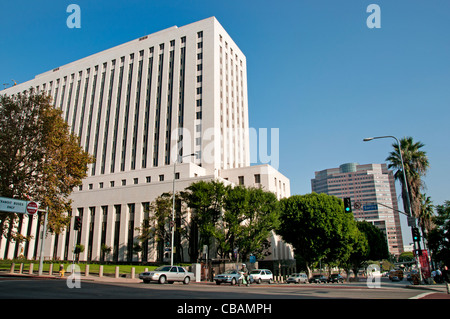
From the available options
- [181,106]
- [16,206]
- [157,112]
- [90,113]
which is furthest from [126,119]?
[16,206]

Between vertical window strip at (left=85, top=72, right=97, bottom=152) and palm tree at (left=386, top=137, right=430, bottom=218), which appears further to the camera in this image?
vertical window strip at (left=85, top=72, right=97, bottom=152)

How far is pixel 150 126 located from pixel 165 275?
49.0m

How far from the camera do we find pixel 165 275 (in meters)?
26.8

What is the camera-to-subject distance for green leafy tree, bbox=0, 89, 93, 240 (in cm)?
3391

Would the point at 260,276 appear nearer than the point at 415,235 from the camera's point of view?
No

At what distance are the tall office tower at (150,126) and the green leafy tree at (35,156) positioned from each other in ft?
70.5

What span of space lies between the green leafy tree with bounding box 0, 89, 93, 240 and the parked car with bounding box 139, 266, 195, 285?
48.6 feet

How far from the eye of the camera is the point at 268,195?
47688 millimetres

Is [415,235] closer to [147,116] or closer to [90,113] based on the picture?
[147,116]

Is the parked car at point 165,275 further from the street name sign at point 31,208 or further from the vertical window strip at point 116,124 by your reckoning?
the vertical window strip at point 116,124

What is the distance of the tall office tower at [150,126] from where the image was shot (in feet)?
195

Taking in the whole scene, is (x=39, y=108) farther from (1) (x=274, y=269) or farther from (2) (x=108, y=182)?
(1) (x=274, y=269)

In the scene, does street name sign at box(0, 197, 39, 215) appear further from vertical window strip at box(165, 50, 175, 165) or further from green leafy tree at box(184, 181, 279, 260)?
vertical window strip at box(165, 50, 175, 165)

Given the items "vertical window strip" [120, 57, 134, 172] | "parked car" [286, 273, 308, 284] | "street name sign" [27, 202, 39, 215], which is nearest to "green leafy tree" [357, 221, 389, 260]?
"parked car" [286, 273, 308, 284]
